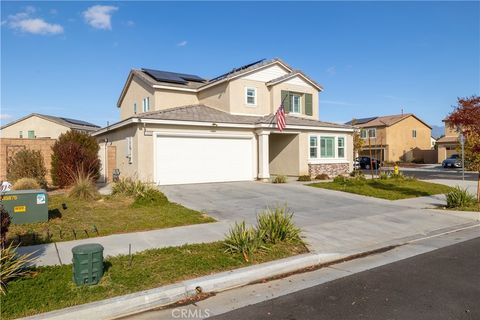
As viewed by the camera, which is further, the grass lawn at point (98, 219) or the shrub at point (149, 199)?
the shrub at point (149, 199)

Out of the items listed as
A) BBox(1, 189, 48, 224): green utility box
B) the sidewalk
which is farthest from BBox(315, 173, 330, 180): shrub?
BBox(1, 189, 48, 224): green utility box

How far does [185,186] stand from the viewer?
17.4m

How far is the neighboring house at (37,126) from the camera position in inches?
1590

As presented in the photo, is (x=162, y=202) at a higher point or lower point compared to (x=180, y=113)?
lower

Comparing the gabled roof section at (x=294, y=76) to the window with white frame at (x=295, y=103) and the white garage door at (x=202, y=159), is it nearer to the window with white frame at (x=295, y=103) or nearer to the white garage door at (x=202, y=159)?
the window with white frame at (x=295, y=103)

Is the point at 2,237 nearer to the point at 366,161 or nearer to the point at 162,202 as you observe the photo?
the point at 162,202

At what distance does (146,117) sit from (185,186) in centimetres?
367

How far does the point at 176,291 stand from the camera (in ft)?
17.1

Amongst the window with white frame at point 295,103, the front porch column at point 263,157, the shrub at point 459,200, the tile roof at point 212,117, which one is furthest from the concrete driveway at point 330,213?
the window with white frame at point 295,103

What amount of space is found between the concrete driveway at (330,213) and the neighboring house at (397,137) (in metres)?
36.9

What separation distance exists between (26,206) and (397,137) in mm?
50718

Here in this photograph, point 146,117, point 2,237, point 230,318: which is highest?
point 146,117

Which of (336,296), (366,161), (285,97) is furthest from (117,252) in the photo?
(366,161)

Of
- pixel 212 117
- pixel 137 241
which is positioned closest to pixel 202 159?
pixel 212 117
